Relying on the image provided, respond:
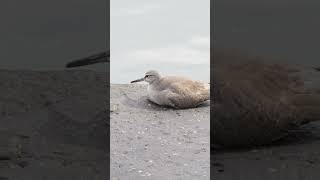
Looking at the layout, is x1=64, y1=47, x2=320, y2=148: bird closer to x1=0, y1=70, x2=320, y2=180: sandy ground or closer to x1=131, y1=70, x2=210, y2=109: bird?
x1=0, y1=70, x2=320, y2=180: sandy ground

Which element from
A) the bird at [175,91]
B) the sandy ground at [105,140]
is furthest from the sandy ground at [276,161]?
the bird at [175,91]

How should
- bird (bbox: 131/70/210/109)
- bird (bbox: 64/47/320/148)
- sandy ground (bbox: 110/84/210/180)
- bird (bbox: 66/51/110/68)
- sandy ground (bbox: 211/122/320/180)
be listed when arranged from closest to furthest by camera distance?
sandy ground (bbox: 211/122/320/180) → sandy ground (bbox: 110/84/210/180) → bird (bbox: 64/47/320/148) → bird (bbox: 66/51/110/68) → bird (bbox: 131/70/210/109)

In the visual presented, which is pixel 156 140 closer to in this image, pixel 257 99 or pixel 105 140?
pixel 105 140

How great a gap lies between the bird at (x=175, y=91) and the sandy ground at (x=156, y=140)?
0.09 m

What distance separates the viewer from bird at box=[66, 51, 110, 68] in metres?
6.50

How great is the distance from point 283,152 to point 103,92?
2.32 m

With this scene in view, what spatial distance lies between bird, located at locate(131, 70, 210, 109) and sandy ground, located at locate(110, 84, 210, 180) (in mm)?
85

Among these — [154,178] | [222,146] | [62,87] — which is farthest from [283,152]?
[62,87]

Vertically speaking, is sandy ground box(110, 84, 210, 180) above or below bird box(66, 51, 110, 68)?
below

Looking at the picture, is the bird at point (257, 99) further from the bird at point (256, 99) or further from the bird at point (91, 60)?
the bird at point (91, 60)

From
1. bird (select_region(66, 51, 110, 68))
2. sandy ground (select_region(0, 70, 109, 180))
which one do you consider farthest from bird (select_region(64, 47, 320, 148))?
bird (select_region(66, 51, 110, 68))

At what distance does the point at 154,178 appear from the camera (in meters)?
4.78

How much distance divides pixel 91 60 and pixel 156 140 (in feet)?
4.73

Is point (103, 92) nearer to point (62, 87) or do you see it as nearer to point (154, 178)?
point (62, 87)
